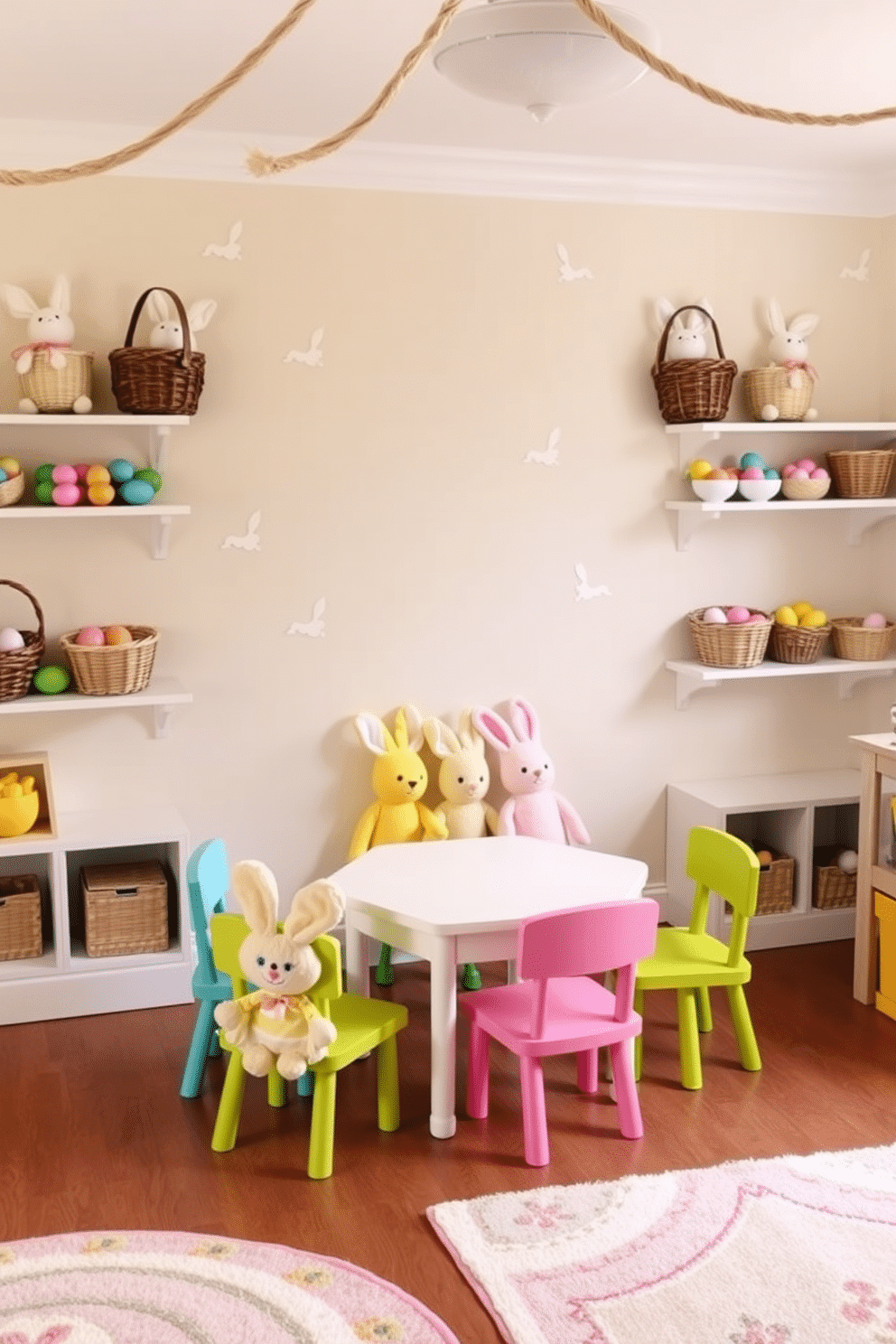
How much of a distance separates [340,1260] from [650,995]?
1547 millimetres

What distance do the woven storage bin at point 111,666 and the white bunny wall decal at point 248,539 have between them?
0.36m

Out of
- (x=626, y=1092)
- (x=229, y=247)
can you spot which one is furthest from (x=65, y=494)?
(x=626, y=1092)

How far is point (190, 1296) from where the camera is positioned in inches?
95.4

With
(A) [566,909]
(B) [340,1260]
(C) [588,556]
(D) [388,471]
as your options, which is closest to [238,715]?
(D) [388,471]

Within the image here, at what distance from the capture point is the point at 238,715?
3.96m

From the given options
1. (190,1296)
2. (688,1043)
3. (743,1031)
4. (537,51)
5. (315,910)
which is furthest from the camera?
(743,1031)

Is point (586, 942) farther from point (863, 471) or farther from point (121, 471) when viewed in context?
point (863, 471)

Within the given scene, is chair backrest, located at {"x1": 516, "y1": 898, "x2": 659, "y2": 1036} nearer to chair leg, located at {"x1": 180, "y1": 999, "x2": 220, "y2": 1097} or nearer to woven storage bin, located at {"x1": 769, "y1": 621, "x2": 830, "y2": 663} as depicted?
chair leg, located at {"x1": 180, "y1": 999, "x2": 220, "y2": 1097}

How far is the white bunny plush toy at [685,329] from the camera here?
409 cm

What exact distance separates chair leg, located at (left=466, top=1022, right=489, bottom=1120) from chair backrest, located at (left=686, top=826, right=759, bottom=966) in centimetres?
65

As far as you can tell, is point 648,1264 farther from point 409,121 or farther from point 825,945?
point 409,121

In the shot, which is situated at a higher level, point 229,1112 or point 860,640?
point 860,640

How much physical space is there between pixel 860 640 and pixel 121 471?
232cm

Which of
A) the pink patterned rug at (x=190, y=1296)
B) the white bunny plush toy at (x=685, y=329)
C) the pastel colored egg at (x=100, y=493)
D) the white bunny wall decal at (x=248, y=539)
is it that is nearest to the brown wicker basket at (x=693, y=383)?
the white bunny plush toy at (x=685, y=329)
